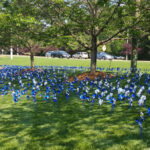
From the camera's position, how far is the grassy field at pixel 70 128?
4105 millimetres

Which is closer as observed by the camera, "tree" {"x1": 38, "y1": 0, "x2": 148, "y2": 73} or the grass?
the grass

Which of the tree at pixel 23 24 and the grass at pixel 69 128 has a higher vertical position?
the tree at pixel 23 24

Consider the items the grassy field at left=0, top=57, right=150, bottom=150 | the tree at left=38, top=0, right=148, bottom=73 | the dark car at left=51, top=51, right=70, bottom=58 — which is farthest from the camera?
the dark car at left=51, top=51, right=70, bottom=58

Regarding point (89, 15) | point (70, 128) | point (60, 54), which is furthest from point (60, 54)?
point (70, 128)

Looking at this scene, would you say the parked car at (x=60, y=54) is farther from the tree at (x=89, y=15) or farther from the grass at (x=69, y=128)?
the grass at (x=69, y=128)

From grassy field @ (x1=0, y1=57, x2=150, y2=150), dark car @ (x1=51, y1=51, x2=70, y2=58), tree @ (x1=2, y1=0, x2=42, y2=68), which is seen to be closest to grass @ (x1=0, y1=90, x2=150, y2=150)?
grassy field @ (x1=0, y1=57, x2=150, y2=150)

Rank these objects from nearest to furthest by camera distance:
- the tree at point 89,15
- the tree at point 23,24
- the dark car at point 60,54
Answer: the tree at point 89,15 < the tree at point 23,24 < the dark car at point 60,54

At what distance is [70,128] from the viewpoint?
492 cm

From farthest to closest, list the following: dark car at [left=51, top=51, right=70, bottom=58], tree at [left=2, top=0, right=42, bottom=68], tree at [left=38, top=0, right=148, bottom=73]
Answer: dark car at [left=51, top=51, right=70, bottom=58]
tree at [left=2, top=0, right=42, bottom=68]
tree at [left=38, top=0, right=148, bottom=73]

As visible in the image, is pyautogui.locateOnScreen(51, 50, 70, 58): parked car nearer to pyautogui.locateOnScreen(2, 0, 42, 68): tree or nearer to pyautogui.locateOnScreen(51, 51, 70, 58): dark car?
pyautogui.locateOnScreen(51, 51, 70, 58): dark car

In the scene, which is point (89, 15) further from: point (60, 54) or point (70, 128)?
point (60, 54)

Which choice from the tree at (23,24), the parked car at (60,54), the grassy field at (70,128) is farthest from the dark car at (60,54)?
the grassy field at (70,128)

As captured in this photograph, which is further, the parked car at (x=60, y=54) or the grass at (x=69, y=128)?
the parked car at (x=60, y=54)

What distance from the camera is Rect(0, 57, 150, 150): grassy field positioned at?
411 cm
